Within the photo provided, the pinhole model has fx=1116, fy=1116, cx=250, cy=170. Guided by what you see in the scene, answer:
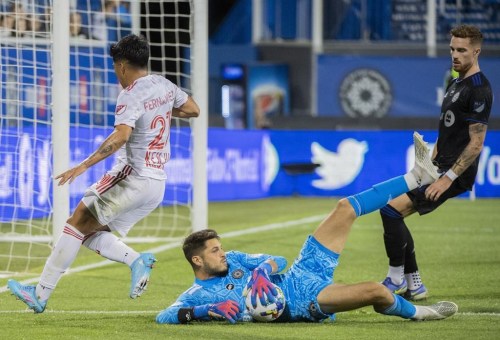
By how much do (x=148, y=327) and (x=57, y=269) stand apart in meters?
0.97

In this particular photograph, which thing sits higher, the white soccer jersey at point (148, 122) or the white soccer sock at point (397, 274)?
the white soccer jersey at point (148, 122)

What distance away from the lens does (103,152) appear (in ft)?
23.9

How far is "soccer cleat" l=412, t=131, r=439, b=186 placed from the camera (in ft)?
24.4

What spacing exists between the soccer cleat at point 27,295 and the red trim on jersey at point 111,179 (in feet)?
2.78

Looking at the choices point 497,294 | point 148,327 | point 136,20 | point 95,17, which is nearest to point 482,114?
point 497,294

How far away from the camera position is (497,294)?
9.03 meters

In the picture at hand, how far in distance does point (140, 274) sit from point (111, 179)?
2.29ft

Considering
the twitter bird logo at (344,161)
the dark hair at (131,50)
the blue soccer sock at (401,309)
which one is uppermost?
the dark hair at (131,50)

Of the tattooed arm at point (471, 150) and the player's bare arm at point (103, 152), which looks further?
the tattooed arm at point (471, 150)

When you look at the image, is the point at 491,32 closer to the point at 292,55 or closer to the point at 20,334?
the point at 292,55

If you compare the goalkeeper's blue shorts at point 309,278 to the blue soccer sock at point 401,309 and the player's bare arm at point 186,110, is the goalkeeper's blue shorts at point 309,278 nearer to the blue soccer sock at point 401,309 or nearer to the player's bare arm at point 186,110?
the blue soccer sock at point 401,309

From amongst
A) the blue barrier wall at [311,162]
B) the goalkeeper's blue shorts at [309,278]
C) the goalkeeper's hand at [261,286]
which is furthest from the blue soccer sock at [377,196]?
the blue barrier wall at [311,162]

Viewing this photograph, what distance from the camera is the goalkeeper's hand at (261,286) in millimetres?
6930

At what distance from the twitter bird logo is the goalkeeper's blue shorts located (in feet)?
53.0
